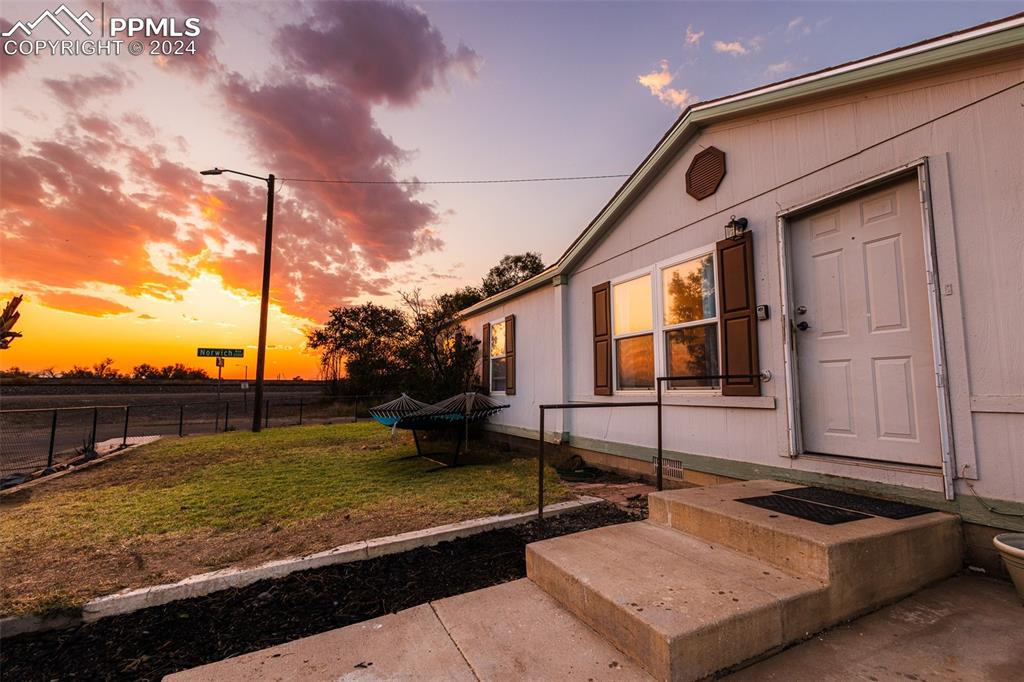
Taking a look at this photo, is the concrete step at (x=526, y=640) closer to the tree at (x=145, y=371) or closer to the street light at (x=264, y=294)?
the street light at (x=264, y=294)

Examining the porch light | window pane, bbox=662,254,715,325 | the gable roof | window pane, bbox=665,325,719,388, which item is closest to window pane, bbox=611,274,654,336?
window pane, bbox=662,254,715,325

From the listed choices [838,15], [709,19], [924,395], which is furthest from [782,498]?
[709,19]

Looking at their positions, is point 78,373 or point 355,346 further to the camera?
point 78,373

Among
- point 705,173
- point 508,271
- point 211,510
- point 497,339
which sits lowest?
point 211,510

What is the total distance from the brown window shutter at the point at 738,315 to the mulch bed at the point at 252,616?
218 centimetres

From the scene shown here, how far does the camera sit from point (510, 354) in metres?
7.48

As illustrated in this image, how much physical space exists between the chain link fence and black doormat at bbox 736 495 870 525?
7.58 meters

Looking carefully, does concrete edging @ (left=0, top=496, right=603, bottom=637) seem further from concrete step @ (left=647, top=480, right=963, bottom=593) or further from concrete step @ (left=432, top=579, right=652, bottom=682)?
concrete step @ (left=647, top=480, right=963, bottom=593)

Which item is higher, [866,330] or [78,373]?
[866,330]

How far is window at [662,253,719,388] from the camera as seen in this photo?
3754 millimetres

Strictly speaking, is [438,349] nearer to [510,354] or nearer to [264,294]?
[510,354]

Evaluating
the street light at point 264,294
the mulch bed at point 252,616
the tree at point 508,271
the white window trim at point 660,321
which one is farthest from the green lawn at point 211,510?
the tree at point 508,271

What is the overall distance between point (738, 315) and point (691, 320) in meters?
0.55

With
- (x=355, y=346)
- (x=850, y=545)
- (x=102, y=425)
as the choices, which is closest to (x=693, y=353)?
(x=850, y=545)
